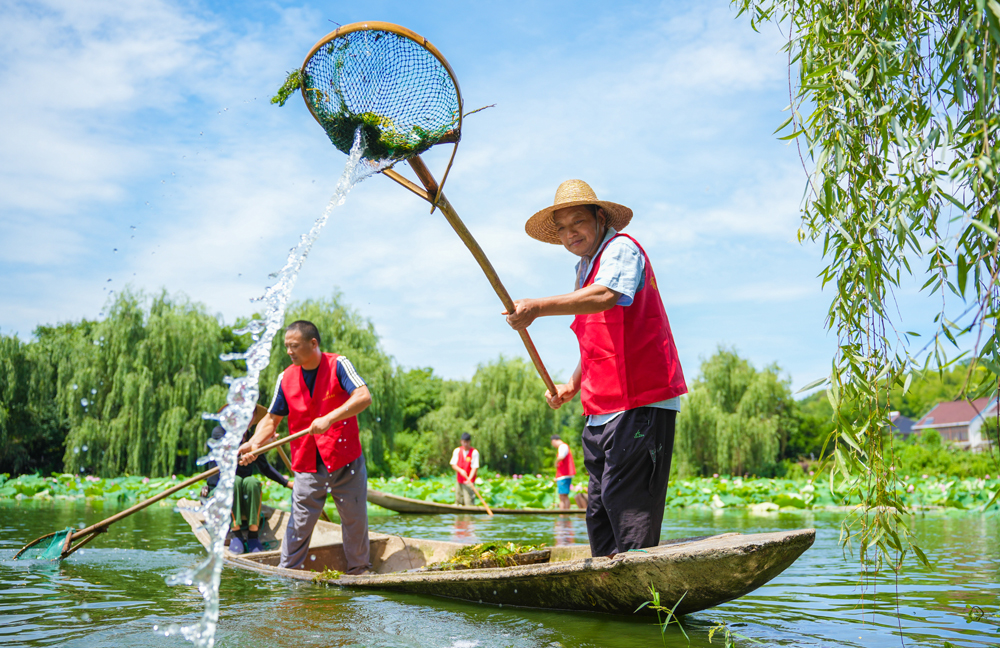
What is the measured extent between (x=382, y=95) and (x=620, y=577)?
225cm

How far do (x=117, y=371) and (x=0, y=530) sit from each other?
8836 millimetres

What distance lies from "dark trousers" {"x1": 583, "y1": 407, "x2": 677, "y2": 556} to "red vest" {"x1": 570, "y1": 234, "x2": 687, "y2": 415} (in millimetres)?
69

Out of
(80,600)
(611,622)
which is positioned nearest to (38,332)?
(80,600)

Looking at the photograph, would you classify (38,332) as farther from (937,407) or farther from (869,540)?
(937,407)

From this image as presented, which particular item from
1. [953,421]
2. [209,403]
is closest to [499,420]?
[209,403]

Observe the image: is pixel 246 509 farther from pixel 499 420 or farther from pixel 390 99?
pixel 499 420

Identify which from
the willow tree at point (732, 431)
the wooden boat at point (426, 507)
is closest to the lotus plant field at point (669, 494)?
the wooden boat at point (426, 507)

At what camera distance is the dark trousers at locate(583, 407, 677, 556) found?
2723mm

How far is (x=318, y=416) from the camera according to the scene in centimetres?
421

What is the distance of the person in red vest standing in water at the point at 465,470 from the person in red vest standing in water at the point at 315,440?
6.49 meters

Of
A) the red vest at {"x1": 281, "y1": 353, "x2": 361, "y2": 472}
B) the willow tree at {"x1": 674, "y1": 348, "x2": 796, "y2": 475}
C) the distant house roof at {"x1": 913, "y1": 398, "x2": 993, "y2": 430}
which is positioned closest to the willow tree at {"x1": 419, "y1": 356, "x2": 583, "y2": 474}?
the willow tree at {"x1": 674, "y1": 348, "x2": 796, "y2": 475}

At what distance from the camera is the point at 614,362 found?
278 centimetres

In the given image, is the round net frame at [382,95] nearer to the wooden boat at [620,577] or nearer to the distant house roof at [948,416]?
the wooden boat at [620,577]

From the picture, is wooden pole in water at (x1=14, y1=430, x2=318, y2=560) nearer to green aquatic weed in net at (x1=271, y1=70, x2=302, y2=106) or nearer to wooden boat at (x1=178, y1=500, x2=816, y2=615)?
wooden boat at (x1=178, y1=500, x2=816, y2=615)
